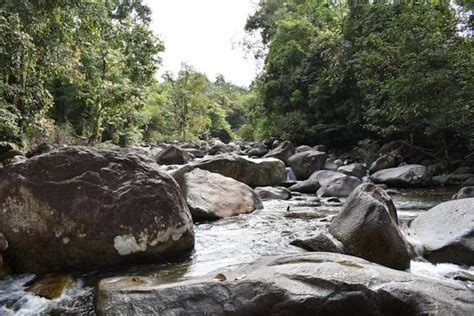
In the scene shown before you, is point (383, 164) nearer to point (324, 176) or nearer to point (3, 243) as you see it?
point (324, 176)

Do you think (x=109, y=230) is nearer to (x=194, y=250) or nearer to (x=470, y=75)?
(x=194, y=250)

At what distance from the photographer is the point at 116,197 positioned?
410 centimetres

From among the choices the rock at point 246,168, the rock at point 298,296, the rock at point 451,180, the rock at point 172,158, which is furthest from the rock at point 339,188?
the rock at point 172,158

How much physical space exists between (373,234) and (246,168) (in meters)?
6.14

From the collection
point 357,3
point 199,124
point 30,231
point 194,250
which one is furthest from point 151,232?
point 199,124

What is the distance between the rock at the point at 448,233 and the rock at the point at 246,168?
5295 mm

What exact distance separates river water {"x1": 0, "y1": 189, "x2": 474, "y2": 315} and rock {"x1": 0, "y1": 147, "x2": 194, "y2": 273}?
0.63ft

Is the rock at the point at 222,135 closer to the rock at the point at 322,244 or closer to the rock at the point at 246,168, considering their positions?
the rock at the point at 246,168

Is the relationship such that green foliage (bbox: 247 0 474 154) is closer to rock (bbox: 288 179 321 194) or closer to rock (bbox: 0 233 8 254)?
rock (bbox: 288 179 321 194)

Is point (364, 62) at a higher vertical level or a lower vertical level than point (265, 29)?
lower

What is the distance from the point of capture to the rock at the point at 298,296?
2.76m

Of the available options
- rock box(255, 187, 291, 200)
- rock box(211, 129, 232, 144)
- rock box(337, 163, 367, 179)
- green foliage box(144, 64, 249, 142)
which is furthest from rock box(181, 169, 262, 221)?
rock box(211, 129, 232, 144)

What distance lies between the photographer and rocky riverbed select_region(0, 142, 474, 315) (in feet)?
9.31

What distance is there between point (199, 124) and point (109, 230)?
34.6m
